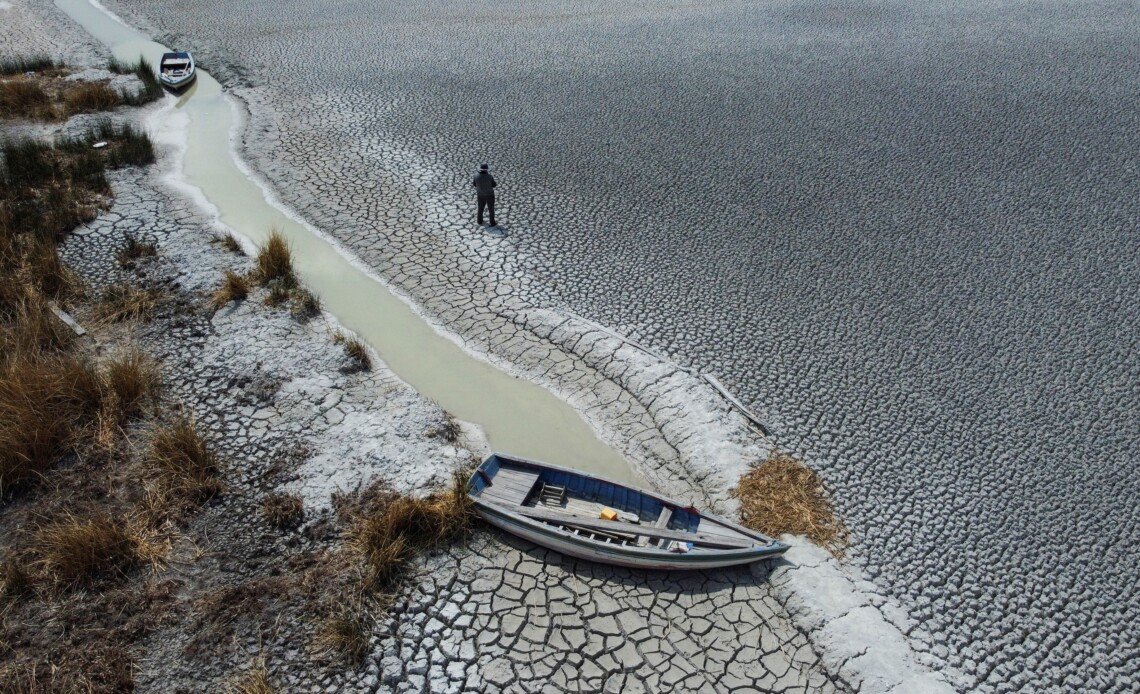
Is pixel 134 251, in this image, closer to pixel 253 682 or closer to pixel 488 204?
pixel 488 204

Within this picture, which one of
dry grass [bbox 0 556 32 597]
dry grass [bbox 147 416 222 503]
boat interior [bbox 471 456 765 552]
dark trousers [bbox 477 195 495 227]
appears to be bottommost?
dry grass [bbox 0 556 32 597]

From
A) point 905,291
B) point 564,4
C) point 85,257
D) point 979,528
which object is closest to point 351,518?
point 979,528

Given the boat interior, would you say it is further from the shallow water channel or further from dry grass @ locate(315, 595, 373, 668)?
dry grass @ locate(315, 595, 373, 668)

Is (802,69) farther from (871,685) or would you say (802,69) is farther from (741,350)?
(871,685)

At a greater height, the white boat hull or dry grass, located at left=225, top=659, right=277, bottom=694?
the white boat hull

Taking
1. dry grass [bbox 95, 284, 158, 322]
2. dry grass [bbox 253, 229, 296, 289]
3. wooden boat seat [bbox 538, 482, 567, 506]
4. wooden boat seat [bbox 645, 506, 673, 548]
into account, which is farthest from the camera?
dry grass [bbox 253, 229, 296, 289]

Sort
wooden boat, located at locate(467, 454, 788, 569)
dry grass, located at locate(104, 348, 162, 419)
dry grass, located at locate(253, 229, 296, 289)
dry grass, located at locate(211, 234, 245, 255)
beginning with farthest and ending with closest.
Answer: dry grass, located at locate(211, 234, 245, 255), dry grass, located at locate(253, 229, 296, 289), dry grass, located at locate(104, 348, 162, 419), wooden boat, located at locate(467, 454, 788, 569)

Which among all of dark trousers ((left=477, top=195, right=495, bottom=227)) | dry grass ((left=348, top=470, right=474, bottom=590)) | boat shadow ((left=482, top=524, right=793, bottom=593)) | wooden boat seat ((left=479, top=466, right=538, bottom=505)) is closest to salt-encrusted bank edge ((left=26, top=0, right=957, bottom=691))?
boat shadow ((left=482, top=524, right=793, bottom=593))
